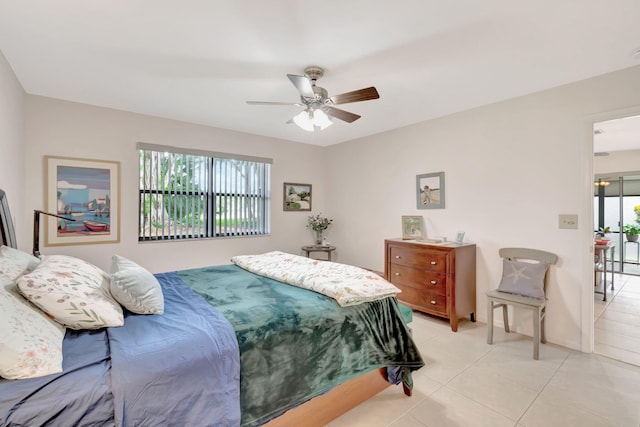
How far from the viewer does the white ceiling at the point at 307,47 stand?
1782 millimetres

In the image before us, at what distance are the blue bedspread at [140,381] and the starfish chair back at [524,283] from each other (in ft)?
8.55

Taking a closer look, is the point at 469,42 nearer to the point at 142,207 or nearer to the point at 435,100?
the point at 435,100

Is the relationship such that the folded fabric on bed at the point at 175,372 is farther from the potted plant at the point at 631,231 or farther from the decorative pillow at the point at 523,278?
the potted plant at the point at 631,231

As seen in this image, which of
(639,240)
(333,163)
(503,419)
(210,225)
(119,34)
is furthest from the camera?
(639,240)

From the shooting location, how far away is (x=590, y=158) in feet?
8.84

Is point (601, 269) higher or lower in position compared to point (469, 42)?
lower

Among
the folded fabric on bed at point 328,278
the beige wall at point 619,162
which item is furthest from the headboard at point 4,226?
the beige wall at point 619,162

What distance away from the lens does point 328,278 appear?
2189 millimetres

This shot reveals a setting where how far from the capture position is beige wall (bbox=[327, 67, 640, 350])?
271 cm

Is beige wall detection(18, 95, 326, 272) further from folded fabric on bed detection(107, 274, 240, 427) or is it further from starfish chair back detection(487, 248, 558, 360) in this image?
starfish chair back detection(487, 248, 558, 360)

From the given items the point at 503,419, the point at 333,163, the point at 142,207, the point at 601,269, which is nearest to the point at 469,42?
the point at 503,419

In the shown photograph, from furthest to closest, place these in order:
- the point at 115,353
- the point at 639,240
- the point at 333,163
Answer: the point at 639,240
the point at 333,163
the point at 115,353

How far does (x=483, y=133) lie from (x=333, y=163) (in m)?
2.62

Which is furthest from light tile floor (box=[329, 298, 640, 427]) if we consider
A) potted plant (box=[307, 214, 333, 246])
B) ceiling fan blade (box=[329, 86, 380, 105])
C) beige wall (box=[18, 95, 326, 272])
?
beige wall (box=[18, 95, 326, 272])
